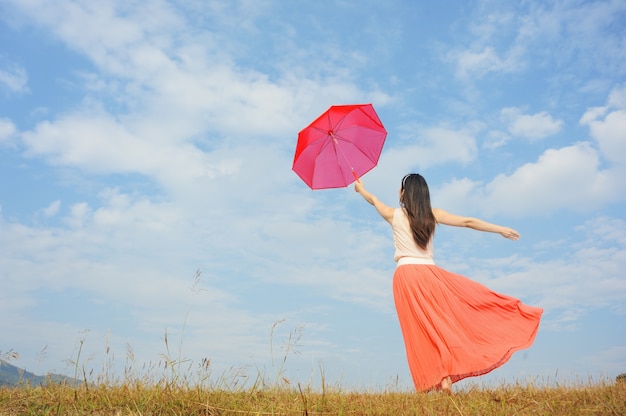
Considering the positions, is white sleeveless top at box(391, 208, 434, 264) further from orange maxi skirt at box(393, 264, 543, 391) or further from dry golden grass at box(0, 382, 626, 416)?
dry golden grass at box(0, 382, 626, 416)

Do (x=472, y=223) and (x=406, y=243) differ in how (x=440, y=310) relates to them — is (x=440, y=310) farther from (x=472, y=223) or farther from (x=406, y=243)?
(x=472, y=223)

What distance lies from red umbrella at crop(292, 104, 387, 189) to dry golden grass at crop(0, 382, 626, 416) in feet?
14.1

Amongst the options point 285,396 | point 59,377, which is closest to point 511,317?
point 285,396

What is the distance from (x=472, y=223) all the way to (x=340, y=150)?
2795 millimetres

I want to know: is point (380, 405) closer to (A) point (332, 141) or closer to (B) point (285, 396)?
(B) point (285, 396)

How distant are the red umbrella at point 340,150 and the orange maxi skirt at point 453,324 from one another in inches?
88.8

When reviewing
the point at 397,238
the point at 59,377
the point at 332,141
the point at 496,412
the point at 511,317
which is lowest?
the point at 496,412

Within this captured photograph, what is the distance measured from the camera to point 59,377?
23.7 ft

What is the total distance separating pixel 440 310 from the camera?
8.51 meters

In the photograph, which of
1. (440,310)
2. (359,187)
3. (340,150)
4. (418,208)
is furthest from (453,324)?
(340,150)

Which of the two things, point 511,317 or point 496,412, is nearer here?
point 496,412

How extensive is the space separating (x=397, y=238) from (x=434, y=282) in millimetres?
878

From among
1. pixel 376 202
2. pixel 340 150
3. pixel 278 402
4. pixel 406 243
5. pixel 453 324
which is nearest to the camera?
pixel 278 402

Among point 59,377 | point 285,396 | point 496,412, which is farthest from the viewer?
point 59,377
